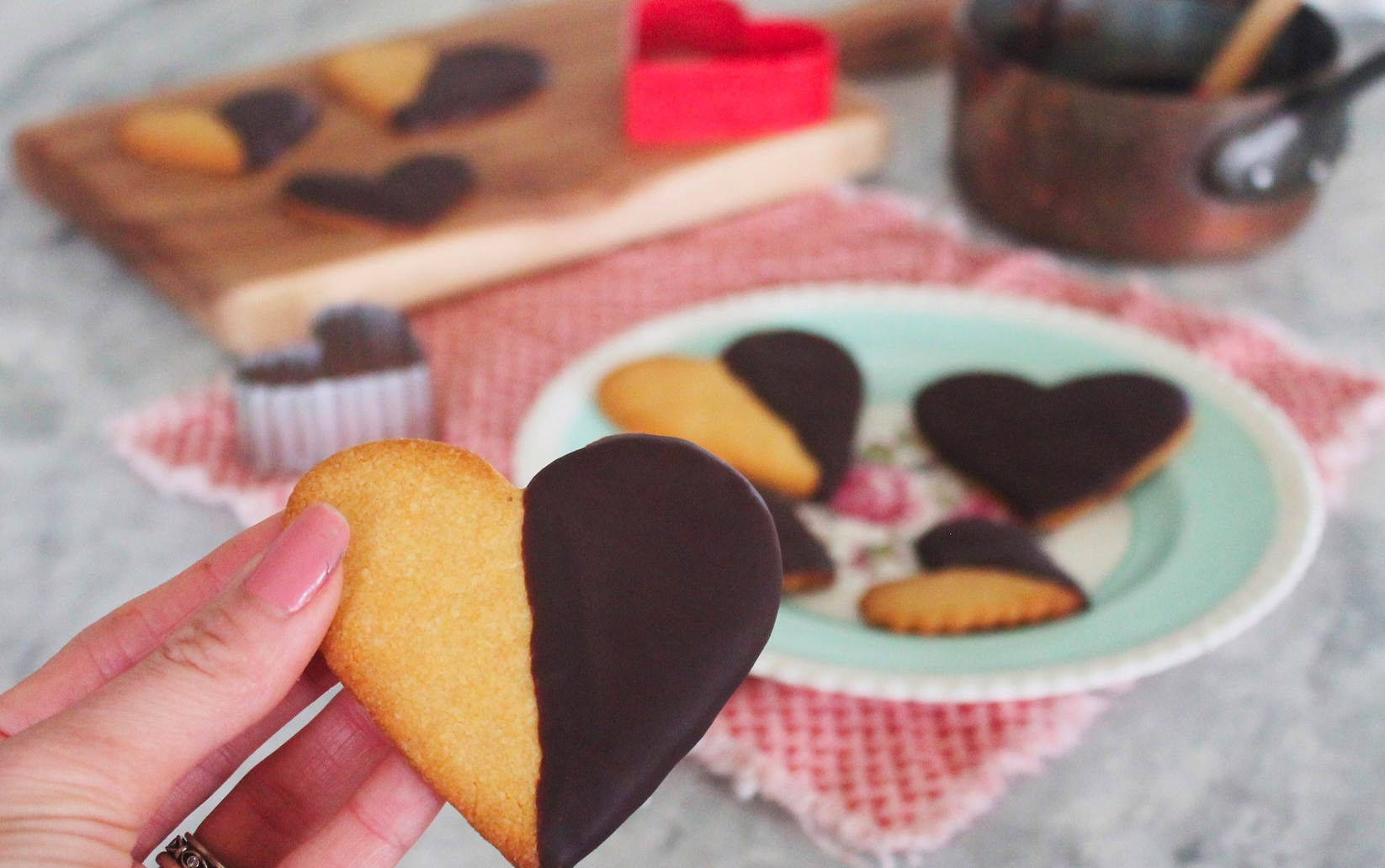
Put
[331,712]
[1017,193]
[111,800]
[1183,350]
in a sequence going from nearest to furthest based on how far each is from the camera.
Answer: [111,800], [331,712], [1183,350], [1017,193]

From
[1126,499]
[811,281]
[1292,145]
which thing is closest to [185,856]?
[1126,499]

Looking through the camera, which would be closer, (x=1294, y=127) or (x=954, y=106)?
(x=1294, y=127)

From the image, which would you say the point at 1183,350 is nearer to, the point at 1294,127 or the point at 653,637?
the point at 1294,127

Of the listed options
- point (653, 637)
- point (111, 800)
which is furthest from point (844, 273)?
point (111, 800)

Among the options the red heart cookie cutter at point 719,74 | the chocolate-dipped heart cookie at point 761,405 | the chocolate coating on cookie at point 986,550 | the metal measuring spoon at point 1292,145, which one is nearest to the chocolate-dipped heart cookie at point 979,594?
the chocolate coating on cookie at point 986,550

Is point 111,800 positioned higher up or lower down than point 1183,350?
higher up

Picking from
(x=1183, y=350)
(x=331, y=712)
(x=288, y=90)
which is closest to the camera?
(x=331, y=712)

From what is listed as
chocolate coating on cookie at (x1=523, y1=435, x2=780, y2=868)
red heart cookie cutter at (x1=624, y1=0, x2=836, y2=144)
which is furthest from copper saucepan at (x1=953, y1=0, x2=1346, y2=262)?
chocolate coating on cookie at (x1=523, y1=435, x2=780, y2=868)
